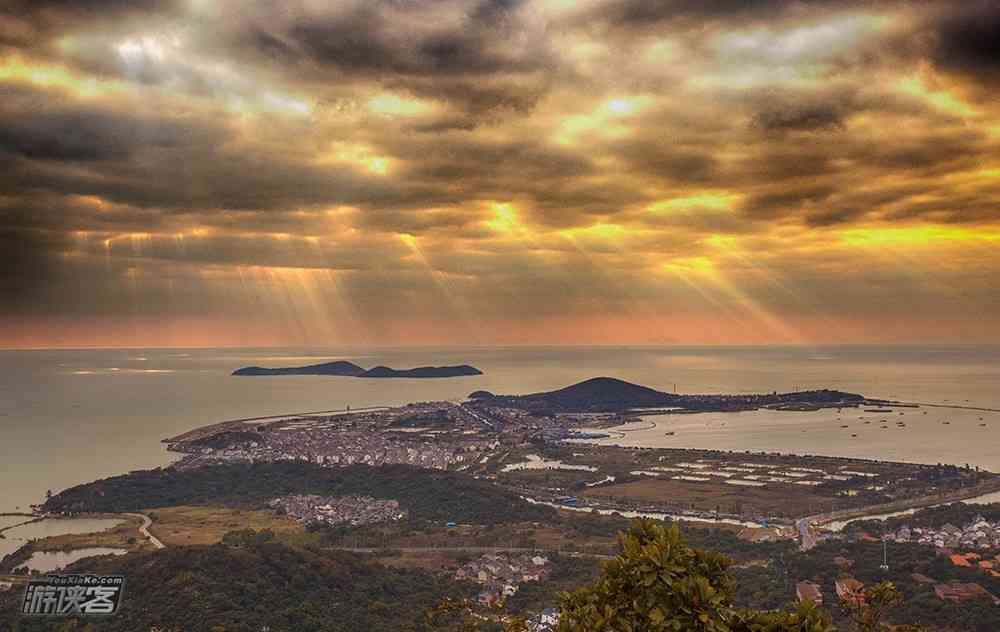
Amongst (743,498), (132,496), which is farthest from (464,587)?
(132,496)

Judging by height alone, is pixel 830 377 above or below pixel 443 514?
above

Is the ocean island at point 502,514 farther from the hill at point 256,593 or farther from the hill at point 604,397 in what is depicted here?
the hill at point 604,397

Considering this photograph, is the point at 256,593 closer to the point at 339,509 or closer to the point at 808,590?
the point at 339,509

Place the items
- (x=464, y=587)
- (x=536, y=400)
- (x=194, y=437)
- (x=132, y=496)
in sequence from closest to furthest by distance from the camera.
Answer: (x=464, y=587) → (x=132, y=496) → (x=194, y=437) → (x=536, y=400)

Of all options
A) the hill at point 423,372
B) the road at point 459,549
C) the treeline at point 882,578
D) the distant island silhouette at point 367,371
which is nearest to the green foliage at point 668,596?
the treeline at point 882,578

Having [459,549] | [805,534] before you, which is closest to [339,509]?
[459,549]

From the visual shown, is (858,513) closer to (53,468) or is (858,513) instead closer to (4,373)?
(53,468)

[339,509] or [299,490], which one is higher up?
[299,490]
